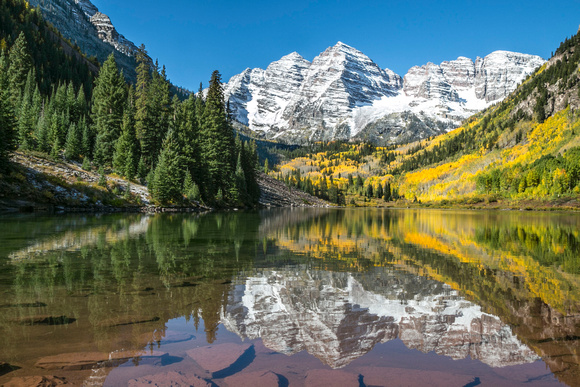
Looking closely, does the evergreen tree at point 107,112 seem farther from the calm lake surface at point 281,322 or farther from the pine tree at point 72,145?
the calm lake surface at point 281,322

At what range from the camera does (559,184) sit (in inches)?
4097

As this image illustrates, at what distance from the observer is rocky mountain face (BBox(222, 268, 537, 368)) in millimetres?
6590

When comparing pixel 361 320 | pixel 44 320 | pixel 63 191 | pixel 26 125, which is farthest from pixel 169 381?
pixel 26 125

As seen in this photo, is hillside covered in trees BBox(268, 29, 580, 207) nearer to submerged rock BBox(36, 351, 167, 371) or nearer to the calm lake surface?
the calm lake surface

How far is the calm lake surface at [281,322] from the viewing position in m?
5.54

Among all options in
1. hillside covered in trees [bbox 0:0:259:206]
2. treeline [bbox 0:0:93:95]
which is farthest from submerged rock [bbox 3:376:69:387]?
treeline [bbox 0:0:93:95]

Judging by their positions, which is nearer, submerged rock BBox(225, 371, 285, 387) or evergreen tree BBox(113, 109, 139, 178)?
submerged rock BBox(225, 371, 285, 387)

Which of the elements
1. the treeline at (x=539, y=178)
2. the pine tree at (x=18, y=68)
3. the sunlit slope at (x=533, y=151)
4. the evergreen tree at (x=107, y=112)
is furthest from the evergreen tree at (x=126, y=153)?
the treeline at (x=539, y=178)

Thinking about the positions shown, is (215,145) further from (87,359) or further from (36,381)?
(36,381)

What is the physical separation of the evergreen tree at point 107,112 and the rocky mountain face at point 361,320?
6211 centimetres

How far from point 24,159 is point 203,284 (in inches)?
2059

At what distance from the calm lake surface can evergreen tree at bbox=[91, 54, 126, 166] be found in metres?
54.5

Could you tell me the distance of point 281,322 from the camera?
7816mm

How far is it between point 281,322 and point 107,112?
7023cm
